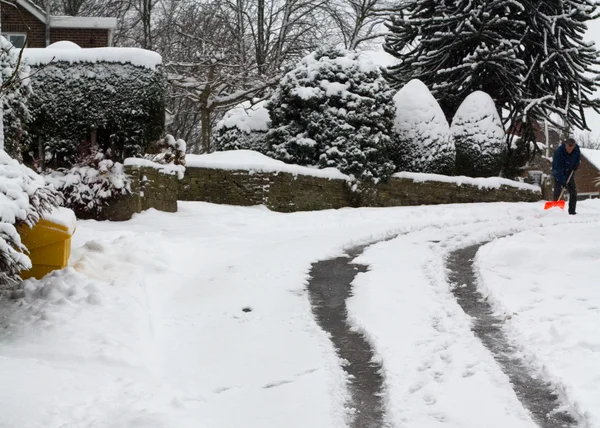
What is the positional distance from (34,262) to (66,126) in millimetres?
5177

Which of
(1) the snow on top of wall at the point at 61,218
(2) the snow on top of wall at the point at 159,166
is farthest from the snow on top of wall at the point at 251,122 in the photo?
(1) the snow on top of wall at the point at 61,218

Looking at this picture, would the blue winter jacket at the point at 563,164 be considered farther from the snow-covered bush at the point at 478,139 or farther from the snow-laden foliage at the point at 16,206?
the snow-laden foliage at the point at 16,206

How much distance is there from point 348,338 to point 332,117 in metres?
10.5

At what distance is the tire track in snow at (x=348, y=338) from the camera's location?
4121 mm

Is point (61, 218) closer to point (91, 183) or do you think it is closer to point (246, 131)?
point (91, 183)

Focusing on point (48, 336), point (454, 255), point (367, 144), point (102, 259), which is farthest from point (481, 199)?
point (48, 336)

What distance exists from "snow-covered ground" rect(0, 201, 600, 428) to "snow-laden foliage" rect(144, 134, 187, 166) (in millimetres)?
3123

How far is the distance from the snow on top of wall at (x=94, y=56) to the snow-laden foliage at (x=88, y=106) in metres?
0.08

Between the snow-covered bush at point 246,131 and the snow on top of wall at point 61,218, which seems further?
the snow-covered bush at point 246,131

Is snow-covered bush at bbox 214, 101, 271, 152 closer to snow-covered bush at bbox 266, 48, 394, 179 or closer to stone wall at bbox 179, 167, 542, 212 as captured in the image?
snow-covered bush at bbox 266, 48, 394, 179

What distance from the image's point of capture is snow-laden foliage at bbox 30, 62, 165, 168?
10.9m

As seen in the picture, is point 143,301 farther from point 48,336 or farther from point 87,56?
point 87,56

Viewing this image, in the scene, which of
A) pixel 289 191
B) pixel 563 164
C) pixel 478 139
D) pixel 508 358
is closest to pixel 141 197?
pixel 289 191

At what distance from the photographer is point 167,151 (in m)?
12.3
